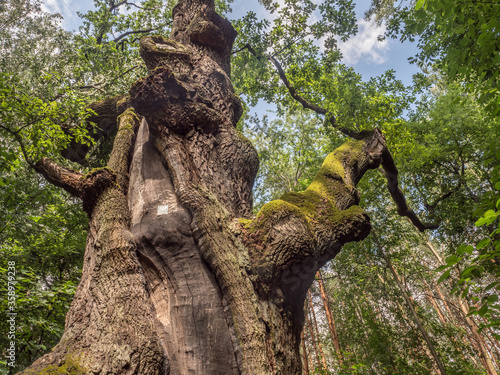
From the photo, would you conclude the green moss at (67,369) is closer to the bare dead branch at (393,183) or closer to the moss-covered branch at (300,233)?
the moss-covered branch at (300,233)

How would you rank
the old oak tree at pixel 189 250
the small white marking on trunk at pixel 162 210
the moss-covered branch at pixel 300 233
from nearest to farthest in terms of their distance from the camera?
the old oak tree at pixel 189 250
the moss-covered branch at pixel 300 233
the small white marking on trunk at pixel 162 210

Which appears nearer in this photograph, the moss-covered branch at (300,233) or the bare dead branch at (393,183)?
the moss-covered branch at (300,233)

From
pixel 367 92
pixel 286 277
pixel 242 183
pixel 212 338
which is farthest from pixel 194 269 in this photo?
pixel 367 92

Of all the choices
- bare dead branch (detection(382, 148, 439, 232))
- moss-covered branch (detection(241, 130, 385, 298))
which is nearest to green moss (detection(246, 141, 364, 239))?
moss-covered branch (detection(241, 130, 385, 298))

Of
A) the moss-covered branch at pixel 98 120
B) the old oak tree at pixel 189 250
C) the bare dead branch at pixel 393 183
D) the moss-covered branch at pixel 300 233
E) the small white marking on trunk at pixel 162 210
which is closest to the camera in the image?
the old oak tree at pixel 189 250

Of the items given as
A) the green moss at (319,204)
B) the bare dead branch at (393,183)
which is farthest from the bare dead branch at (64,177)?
the bare dead branch at (393,183)

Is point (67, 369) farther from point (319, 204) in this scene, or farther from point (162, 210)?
point (319, 204)

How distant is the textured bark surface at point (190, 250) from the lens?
170cm

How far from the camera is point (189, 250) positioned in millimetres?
2127

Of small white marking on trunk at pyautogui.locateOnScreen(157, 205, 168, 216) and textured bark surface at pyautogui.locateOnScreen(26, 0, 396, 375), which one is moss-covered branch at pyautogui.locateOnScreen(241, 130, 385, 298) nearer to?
textured bark surface at pyautogui.locateOnScreen(26, 0, 396, 375)

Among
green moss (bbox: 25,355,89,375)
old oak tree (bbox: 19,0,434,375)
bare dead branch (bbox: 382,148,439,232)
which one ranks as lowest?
green moss (bbox: 25,355,89,375)

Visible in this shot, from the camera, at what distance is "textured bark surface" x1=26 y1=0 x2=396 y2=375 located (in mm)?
1703

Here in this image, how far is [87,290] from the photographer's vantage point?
200 cm

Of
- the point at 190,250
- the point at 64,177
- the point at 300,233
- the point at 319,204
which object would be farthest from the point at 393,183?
the point at 64,177
